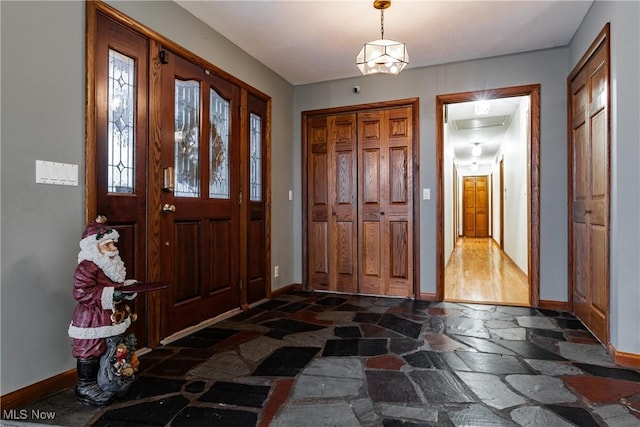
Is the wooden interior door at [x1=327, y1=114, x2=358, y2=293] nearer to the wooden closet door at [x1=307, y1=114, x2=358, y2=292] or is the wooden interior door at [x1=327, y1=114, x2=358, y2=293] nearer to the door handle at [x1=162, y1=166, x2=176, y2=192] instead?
the wooden closet door at [x1=307, y1=114, x2=358, y2=292]

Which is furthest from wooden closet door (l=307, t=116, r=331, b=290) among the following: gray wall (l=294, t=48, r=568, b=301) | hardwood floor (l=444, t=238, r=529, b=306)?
hardwood floor (l=444, t=238, r=529, b=306)

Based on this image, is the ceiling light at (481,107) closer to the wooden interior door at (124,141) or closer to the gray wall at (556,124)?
the gray wall at (556,124)

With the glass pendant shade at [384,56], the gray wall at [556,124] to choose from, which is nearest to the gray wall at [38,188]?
the glass pendant shade at [384,56]

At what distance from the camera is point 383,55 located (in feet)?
8.20

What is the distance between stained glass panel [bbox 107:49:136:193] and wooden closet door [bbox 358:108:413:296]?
238cm

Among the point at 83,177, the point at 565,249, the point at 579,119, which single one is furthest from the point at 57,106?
Answer: the point at 565,249

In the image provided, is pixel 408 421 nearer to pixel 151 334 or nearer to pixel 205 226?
pixel 151 334

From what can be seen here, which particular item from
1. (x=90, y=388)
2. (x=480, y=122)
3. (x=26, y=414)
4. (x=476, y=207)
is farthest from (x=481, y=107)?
(x=476, y=207)

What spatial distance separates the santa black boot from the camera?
1688mm

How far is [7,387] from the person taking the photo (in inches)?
64.0

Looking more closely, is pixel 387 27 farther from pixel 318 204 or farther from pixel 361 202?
pixel 318 204

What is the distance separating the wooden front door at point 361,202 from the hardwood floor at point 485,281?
76cm

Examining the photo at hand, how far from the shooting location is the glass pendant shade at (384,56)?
2.49 meters

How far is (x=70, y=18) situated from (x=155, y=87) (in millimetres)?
600
